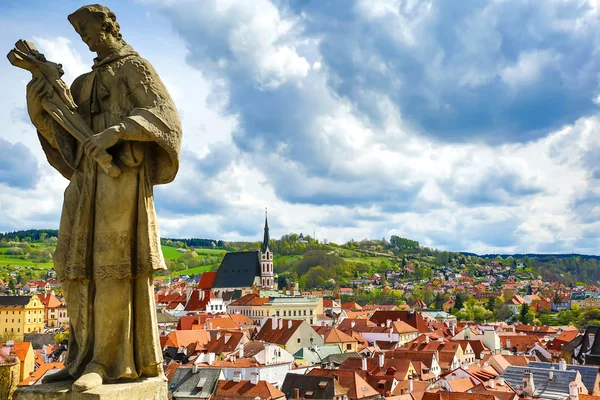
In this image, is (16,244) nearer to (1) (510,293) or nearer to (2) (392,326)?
(1) (510,293)

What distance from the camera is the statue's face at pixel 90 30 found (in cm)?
538

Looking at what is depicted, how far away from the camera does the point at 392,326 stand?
8012 centimetres

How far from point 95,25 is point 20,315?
8304 cm

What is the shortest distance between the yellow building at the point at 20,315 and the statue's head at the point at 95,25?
80416mm

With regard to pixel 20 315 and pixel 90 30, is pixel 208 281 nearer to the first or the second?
pixel 20 315

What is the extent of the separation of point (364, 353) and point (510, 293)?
9148 centimetres

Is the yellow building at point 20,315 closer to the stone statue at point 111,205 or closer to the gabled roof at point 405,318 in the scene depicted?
the gabled roof at point 405,318

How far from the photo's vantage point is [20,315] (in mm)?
81062

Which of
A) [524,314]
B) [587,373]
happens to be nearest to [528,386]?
[587,373]

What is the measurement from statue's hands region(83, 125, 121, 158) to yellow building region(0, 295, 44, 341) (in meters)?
80.7

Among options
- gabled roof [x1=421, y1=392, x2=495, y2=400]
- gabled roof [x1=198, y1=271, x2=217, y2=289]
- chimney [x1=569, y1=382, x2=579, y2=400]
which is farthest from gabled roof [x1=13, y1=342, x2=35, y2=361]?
gabled roof [x1=198, y1=271, x2=217, y2=289]

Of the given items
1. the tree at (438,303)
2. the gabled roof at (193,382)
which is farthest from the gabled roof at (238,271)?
the gabled roof at (193,382)

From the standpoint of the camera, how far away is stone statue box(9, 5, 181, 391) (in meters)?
5.04

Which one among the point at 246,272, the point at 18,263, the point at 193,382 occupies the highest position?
the point at 18,263
